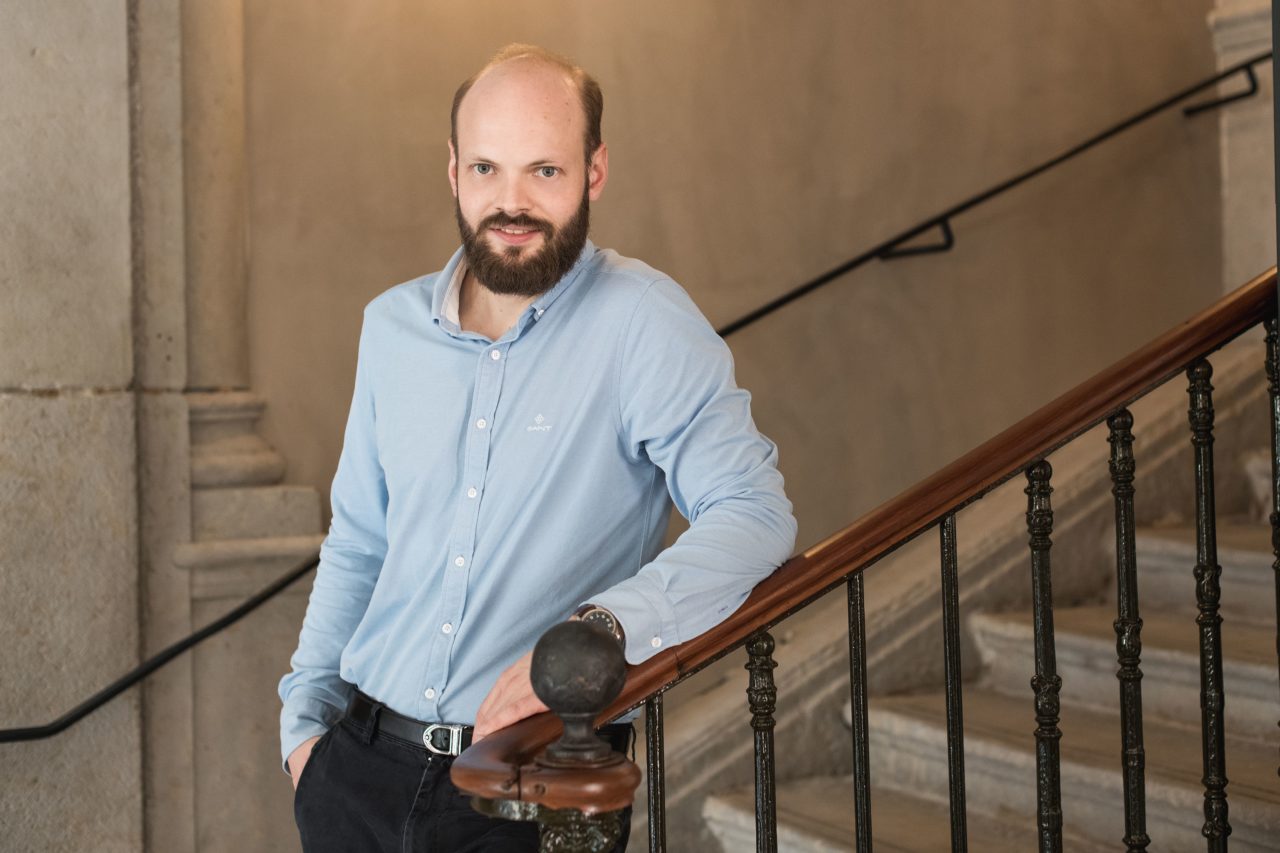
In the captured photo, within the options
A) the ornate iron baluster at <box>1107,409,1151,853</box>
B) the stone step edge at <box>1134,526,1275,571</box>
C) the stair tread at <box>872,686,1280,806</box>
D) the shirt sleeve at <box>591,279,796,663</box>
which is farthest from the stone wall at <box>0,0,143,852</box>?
the stone step edge at <box>1134,526,1275,571</box>

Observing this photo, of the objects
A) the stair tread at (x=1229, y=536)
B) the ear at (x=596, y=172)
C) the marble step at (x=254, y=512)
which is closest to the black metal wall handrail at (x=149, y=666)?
the marble step at (x=254, y=512)

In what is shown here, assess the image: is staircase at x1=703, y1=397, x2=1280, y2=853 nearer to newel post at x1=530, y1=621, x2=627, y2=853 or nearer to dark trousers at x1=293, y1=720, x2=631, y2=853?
dark trousers at x1=293, y1=720, x2=631, y2=853

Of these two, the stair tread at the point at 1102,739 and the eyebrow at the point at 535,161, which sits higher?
the eyebrow at the point at 535,161

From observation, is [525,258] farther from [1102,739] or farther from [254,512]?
[1102,739]

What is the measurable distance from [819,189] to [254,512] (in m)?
1.95

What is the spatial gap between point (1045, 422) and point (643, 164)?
208 cm

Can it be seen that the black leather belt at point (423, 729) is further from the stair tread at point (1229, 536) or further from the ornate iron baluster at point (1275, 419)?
the stair tread at point (1229, 536)

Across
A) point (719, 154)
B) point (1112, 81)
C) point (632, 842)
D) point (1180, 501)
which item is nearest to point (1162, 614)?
point (1180, 501)

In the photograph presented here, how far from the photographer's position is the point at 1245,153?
4977 millimetres

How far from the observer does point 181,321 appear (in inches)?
128

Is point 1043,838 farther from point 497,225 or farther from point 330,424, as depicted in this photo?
point 330,424

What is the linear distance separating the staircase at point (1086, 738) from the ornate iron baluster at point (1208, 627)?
17.8 inches

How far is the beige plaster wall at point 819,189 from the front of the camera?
11.5 feet

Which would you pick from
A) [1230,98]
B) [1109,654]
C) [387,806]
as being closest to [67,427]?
[387,806]
